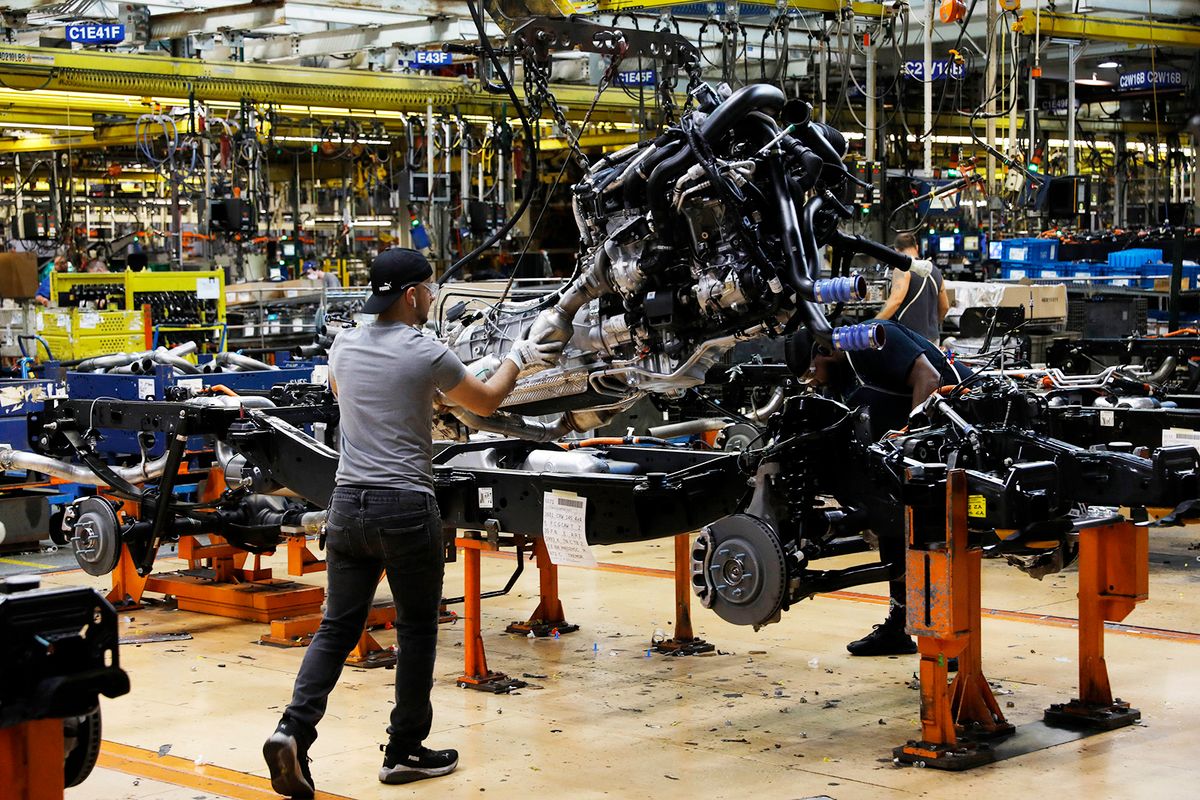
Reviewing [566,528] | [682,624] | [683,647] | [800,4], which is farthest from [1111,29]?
[566,528]

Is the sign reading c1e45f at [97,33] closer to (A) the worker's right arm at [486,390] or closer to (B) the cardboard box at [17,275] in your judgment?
(B) the cardboard box at [17,275]

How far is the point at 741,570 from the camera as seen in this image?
16.5ft

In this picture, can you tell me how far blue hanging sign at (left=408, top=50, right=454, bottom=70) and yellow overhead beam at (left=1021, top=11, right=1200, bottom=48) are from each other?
5.89m

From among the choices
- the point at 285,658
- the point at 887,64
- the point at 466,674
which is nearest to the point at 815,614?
the point at 466,674

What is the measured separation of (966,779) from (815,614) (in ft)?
8.83

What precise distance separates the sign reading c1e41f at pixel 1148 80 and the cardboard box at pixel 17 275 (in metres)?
13.2

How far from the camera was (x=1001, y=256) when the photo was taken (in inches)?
581

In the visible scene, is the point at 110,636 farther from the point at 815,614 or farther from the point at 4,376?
the point at 4,376

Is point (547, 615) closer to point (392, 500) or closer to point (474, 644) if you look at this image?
point (474, 644)

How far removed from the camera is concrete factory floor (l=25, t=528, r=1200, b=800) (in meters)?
4.83

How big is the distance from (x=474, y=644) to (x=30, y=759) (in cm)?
323

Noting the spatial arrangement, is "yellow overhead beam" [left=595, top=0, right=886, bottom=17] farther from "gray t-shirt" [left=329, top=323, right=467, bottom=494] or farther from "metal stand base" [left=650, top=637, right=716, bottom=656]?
"gray t-shirt" [left=329, top=323, right=467, bottom=494]

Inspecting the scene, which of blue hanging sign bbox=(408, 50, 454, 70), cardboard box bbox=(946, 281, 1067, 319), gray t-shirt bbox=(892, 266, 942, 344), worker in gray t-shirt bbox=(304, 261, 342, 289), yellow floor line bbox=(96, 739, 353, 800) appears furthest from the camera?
worker in gray t-shirt bbox=(304, 261, 342, 289)

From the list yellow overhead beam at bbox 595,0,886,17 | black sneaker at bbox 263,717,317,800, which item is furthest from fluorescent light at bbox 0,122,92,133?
black sneaker at bbox 263,717,317,800
